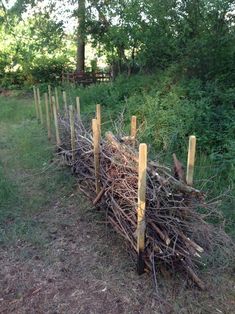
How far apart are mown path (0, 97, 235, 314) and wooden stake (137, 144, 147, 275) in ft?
0.72

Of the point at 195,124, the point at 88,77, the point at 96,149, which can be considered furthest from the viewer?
the point at 88,77

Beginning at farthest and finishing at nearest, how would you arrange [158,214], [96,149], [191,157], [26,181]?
[26,181], [96,149], [158,214], [191,157]

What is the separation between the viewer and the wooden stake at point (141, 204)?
2610 mm

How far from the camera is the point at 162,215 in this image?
274 centimetres

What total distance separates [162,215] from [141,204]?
0.65 ft

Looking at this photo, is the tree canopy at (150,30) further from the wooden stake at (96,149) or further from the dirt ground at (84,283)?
the dirt ground at (84,283)

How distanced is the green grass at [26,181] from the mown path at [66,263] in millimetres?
12

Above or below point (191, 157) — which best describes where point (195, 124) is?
below

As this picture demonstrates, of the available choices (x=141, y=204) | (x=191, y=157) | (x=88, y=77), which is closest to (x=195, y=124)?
(x=191, y=157)

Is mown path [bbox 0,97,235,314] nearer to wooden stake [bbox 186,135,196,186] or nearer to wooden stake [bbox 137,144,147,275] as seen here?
wooden stake [bbox 137,144,147,275]

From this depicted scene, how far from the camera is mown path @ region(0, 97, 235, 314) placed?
2557 mm

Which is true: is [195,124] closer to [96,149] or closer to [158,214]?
[96,149]

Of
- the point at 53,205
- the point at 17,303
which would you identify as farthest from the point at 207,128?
the point at 17,303

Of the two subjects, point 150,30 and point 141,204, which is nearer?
point 141,204
